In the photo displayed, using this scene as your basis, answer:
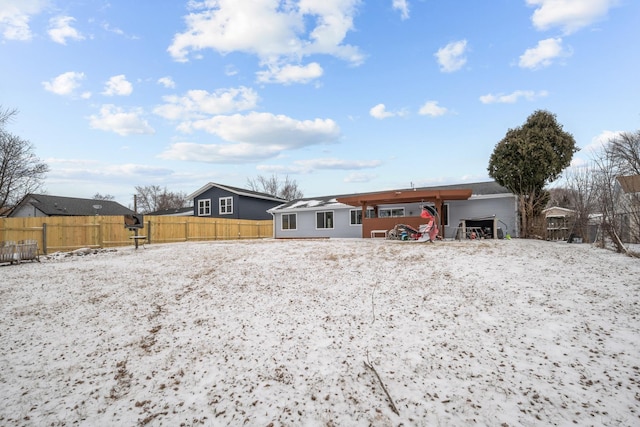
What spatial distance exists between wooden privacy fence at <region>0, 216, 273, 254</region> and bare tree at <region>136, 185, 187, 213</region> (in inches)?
1274

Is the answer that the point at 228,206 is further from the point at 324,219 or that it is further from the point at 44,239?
the point at 44,239

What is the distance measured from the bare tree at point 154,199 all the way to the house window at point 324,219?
37485 millimetres

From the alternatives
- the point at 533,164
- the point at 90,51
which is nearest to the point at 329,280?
the point at 90,51

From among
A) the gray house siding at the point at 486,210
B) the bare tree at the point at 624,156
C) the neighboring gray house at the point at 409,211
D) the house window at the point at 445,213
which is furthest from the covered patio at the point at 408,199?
the bare tree at the point at 624,156

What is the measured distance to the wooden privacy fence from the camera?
13.7 m

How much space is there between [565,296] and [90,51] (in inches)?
612

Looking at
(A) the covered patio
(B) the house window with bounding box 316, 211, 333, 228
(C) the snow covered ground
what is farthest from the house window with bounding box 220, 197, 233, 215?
(C) the snow covered ground

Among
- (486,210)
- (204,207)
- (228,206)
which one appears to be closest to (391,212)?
(486,210)

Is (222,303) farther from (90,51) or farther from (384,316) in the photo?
(90,51)

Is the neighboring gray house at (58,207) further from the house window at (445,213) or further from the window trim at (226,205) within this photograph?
the house window at (445,213)

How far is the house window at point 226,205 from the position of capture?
86.4ft

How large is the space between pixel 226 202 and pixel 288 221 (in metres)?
7.66

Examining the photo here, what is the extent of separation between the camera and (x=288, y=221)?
2198cm

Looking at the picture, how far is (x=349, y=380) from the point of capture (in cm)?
342
